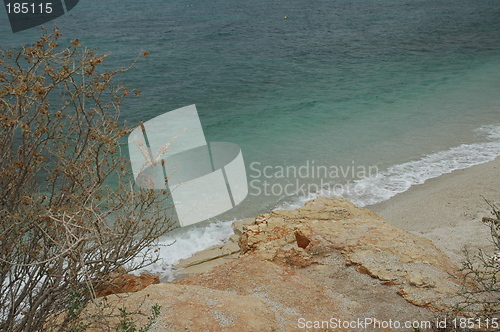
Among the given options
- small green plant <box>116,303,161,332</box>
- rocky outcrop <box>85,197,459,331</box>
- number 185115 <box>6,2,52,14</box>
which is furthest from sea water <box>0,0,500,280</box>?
small green plant <box>116,303,161,332</box>

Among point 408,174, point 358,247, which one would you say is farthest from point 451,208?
point 358,247

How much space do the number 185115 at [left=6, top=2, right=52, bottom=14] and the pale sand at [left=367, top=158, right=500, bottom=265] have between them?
34607 millimetres

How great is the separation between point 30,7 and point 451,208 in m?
38.0

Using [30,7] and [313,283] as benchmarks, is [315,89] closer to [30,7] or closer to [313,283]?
[313,283]

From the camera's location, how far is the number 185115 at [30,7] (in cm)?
3516

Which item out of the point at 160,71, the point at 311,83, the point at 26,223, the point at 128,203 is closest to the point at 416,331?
the point at 128,203

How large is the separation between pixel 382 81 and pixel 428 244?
50.5ft

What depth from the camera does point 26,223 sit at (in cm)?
335

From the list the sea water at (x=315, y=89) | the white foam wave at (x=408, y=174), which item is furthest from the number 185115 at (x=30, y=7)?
the white foam wave at (x=408, y=174)

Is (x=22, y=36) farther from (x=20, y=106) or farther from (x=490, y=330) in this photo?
(x=490, y=330)

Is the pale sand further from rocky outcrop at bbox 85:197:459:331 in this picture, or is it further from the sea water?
rocky outcrop at bbox 85:197:459:331

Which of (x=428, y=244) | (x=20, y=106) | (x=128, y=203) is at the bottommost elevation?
(x=428, y=244)

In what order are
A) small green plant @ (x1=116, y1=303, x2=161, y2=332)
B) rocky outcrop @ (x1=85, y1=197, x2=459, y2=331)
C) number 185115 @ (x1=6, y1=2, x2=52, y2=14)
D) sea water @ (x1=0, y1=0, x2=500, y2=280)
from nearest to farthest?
small green plant @ (x1=116, y1=303, x2=161, y2=332), rocky outcrop @ (x1=85, y1=197, x2=459, y2=331), sea water @ (x1=0, y1=0, x2=500, y2=280), number 185115 @ (x1=6, y1=2, x2=52, y2=14)

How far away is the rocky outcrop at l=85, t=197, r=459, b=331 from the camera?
3943 mm
